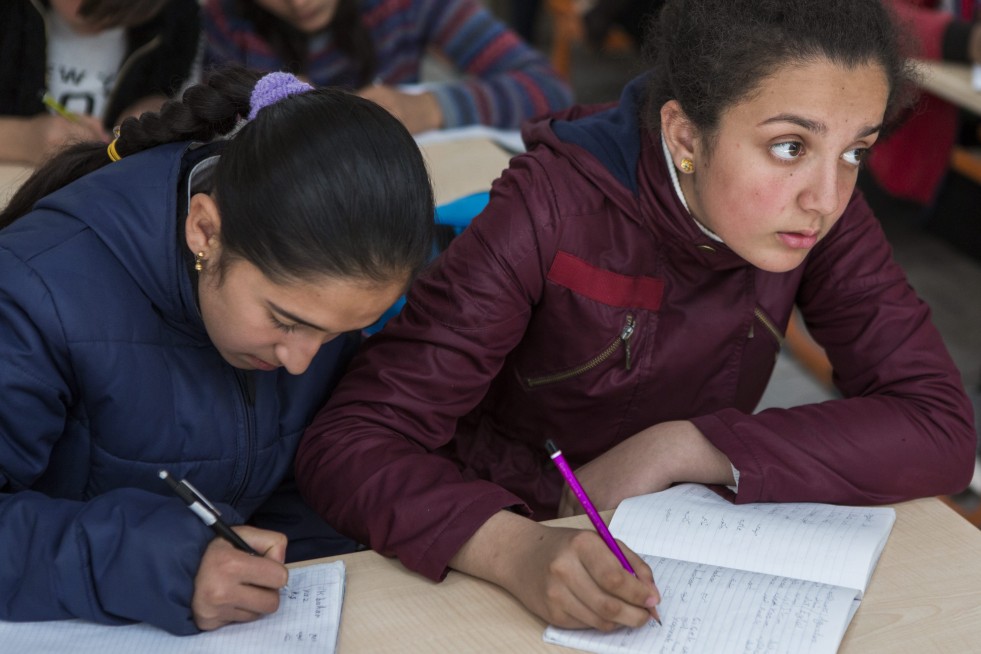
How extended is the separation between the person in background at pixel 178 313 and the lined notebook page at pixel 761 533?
349mm

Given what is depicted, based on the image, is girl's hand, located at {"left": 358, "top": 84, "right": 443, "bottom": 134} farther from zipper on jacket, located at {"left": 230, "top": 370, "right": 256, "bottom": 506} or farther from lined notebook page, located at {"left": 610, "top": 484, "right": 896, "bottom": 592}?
lined notebook page, located at {"left": 610, "top": 484, "right": 896, "bottom": 592}

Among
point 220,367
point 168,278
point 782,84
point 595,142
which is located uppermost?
point 782,84

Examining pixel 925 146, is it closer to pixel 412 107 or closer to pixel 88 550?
pixel 412 107

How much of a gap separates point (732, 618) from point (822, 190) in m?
0.47

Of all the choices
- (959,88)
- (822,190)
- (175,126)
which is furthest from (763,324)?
(959,88)

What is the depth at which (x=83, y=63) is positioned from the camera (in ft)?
7.16

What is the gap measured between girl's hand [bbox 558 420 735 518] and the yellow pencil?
4.24 feet

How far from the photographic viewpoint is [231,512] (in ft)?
3.57

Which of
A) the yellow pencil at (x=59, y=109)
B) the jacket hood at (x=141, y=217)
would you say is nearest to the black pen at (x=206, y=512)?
the jacket hood at (x=141, y=217)

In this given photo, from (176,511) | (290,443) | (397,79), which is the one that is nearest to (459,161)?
(397,79)

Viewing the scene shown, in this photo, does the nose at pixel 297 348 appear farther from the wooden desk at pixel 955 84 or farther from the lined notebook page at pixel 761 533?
the wooden desk at pixel 955 84

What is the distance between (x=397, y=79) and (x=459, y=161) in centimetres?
68

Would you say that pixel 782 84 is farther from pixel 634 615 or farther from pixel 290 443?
pixel 290 443

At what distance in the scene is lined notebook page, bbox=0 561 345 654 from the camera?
0.94 metres
